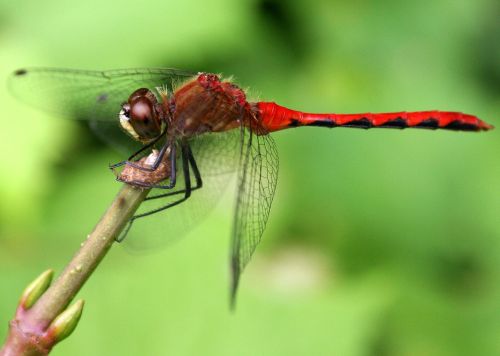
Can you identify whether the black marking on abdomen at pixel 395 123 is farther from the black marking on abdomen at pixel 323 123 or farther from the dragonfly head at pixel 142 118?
the dragonfly head at pixel 142 118

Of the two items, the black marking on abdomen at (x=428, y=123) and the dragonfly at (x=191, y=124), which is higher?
the black marking on abdomen at (x=428, y=123)

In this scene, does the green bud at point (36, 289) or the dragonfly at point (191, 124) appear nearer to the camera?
the green bud at point (36, 289)

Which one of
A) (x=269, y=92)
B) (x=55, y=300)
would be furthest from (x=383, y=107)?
(x=55, y=300)

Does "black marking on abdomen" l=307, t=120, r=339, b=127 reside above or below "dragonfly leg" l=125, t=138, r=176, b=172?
above

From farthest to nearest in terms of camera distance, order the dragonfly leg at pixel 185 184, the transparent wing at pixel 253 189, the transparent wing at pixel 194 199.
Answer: the transparent wing at pixel 194 199
the dragonfly leg at pixel 185 184
the transparent wing at pixel 253 189

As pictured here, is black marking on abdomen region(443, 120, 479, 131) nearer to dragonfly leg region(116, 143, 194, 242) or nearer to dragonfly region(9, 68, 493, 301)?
dragonfly region(9, 68, 493, 301)

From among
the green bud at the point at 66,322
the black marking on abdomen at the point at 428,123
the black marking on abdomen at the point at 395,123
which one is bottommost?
the green bud at the point at 66,322

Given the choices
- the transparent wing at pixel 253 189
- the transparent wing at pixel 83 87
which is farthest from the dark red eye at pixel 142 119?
the transparent wing at pixel 83 87

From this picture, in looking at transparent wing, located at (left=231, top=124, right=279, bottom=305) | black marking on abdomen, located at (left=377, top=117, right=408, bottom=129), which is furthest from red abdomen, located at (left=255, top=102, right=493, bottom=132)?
transparent wing, located at (left=231, top=124, right=279, bottom=305)

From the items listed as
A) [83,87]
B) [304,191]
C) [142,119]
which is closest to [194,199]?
[142,119]
